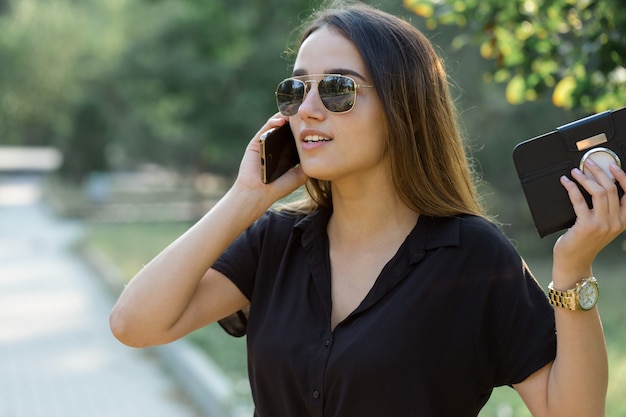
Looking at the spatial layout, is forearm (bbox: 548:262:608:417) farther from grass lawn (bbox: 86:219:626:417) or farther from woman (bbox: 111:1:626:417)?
grass lawn (bbox: 86:219:626:417)

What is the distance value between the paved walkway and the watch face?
517cm

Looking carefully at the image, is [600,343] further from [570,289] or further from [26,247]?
[26,247]

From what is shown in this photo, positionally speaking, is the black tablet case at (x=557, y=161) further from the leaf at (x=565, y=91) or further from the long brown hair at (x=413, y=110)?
the leaf at (x=565, y=91)

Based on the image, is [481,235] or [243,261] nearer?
[481,235]

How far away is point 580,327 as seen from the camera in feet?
5.89

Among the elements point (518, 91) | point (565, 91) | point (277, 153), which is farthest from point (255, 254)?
point (518, 91)

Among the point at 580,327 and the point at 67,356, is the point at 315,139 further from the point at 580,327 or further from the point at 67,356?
the point at 67,356

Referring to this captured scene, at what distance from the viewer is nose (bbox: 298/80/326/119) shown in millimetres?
2127

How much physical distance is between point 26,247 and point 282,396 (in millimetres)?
15866

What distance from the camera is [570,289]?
1773 millimetres

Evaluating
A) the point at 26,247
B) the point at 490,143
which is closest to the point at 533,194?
the point at 490,143

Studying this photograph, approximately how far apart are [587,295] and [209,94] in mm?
18417

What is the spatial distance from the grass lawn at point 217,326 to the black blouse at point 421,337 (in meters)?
3.15

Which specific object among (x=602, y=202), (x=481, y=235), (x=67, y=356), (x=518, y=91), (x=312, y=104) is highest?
(x=312, y=104)
